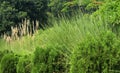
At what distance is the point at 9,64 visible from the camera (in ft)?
34.7

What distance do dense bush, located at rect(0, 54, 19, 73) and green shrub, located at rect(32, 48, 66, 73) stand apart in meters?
2.07

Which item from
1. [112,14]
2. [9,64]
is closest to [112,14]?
[112,14]

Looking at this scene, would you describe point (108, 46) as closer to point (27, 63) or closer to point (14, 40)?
point (27, 63)

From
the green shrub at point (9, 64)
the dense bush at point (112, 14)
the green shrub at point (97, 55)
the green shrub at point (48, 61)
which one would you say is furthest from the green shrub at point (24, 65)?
the green shrub at point (97, 55)

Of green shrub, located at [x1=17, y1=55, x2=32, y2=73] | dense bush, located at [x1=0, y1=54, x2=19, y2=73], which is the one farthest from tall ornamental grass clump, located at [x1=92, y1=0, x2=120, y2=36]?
dense bush, located at [x1=0, y1=54, x2=19, y2=73]

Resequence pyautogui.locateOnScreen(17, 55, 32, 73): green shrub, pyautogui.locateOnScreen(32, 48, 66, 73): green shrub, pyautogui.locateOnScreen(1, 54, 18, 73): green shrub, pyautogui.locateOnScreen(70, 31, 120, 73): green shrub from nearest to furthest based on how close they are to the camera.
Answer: pyautogui.locateOnScreen(70, 31, 120, 73): green shrub
pyautogui.locateOnScreen(32, 48, 66, 73): green shrub
pyautogui.locateOnScreen(17, 55, 32, 73): green shrub
pyautogui.locateOnScreen(1, 54, 18, 73): green shrub

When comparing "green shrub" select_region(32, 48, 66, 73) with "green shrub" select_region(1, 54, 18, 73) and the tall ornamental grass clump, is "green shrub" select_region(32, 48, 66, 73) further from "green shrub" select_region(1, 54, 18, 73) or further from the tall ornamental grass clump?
"green shrub" select_region(1, 54, 18, 73)

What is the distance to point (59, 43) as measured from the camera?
356 inches

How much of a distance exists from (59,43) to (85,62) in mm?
2399

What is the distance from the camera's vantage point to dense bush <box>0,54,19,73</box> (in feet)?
34.7

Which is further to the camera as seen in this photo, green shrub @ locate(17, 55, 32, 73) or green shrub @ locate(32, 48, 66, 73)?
green shrub @ locate(17, 55, 32, 73)

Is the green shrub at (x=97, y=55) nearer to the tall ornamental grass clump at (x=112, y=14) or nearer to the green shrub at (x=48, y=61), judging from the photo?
the tall ornamental grass clump at (x=112, y=14)

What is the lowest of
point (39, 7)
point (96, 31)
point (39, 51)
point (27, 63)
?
point (39, 7)

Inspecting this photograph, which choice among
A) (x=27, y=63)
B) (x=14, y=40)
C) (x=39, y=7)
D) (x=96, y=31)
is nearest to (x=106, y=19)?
(x=96, y=31)
